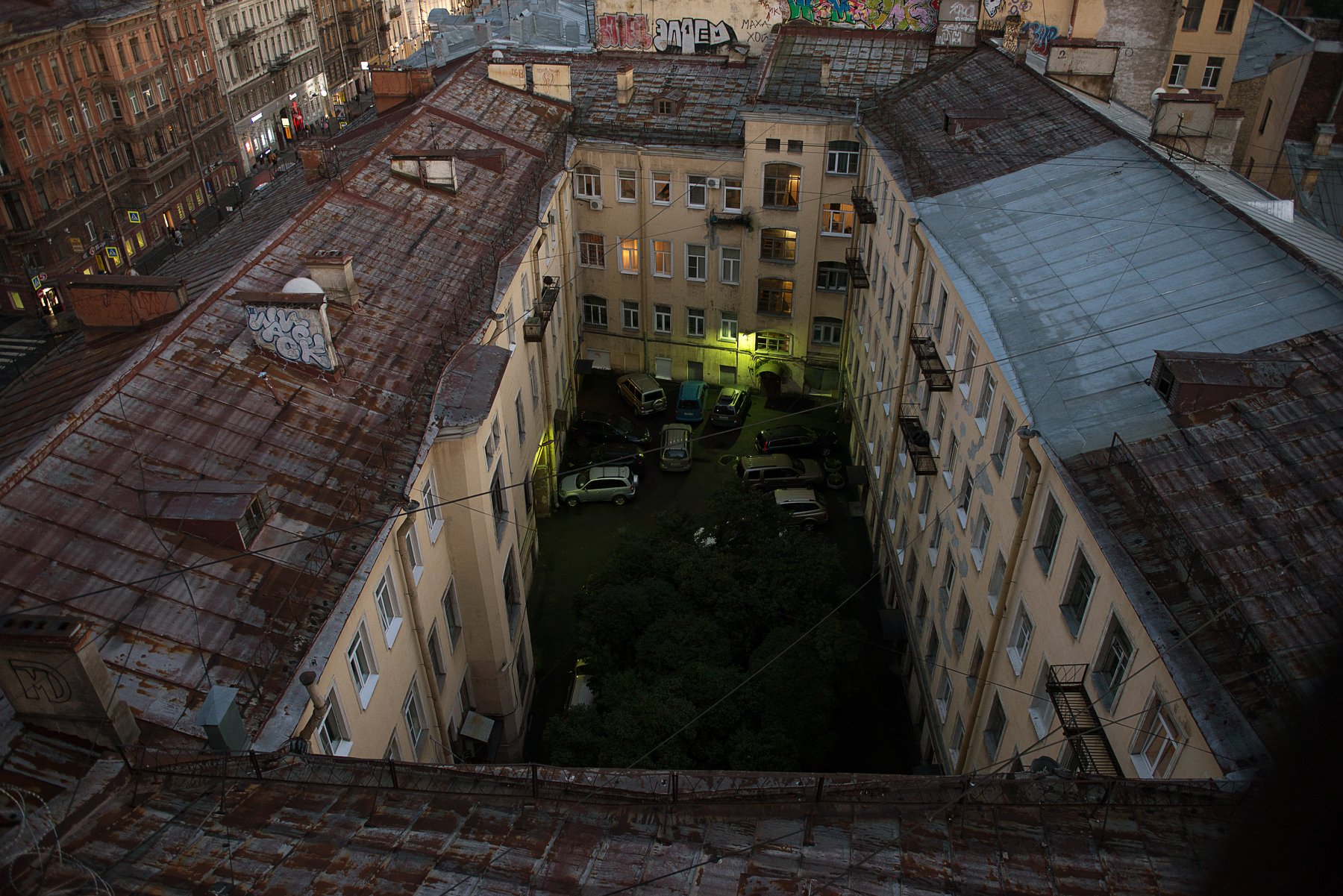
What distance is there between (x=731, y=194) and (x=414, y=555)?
25.0 meters

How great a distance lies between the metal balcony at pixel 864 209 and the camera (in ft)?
106

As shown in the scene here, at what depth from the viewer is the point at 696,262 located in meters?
39.5

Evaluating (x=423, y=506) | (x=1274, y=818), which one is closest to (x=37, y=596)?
(x=423, y=506)

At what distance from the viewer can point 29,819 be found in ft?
31.6

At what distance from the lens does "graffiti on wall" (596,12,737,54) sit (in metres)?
42.5

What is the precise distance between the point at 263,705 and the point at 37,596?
11.7 ft

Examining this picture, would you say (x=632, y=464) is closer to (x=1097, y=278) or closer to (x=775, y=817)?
(x=1097, y=278)

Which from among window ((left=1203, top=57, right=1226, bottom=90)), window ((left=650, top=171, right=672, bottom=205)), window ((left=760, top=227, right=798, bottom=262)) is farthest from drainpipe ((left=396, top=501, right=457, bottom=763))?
window ((left=1203, top=57, right=1226, bottom=90))

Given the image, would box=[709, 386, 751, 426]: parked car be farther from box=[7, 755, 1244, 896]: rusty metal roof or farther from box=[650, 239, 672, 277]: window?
box=[7, 755, 1244, 896]: rusty metal roof

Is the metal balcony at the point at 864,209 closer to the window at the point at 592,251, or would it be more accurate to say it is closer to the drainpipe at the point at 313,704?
the window at the point at 592,251

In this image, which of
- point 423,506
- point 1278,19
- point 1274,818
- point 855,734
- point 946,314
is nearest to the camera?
point 1274,818

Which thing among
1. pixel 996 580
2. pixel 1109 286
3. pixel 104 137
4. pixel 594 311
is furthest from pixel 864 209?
pixel 104 137

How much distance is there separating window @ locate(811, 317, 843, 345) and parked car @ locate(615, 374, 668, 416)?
742 cm

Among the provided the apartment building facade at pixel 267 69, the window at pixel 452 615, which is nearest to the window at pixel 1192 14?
the window at pixel 452 615
